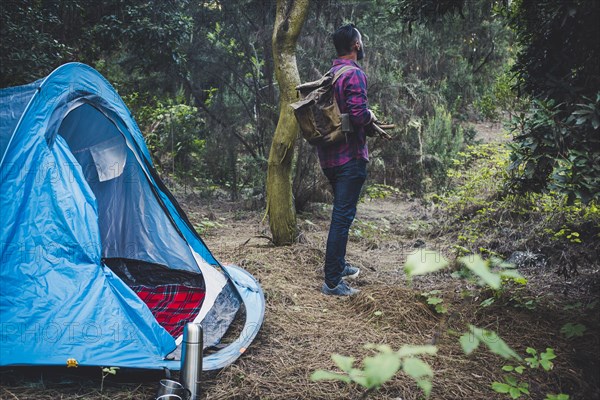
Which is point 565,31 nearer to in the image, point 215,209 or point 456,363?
point 456,363

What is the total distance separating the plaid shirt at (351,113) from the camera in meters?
3.51

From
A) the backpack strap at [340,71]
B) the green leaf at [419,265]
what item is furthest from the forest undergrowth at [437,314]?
the backpack strap at [340,71]

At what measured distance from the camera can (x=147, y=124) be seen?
29.2 ft

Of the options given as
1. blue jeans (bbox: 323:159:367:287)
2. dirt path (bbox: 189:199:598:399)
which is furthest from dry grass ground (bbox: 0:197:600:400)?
blue jeans (bbox: 323:159:367:287)

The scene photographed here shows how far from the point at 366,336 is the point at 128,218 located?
2196 mm

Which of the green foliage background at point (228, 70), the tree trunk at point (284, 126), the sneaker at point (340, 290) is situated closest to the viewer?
the sneaker at point (340, 290)

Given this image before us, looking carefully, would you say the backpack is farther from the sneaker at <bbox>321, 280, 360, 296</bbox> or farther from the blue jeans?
the sneaker at <bbox>321, 280, 360, 296</bbox>

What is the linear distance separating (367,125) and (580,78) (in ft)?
4.56

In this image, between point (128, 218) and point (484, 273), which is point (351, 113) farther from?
point (484, 273)

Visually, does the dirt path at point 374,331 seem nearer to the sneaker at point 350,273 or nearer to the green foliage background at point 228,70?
the sneaker at point 350,273

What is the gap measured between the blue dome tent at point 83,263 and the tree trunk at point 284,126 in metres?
1.12

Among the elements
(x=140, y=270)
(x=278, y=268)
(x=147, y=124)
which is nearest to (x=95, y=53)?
(x=147, y=124)

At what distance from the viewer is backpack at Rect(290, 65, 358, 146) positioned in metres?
3.54

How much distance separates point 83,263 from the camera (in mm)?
2650
